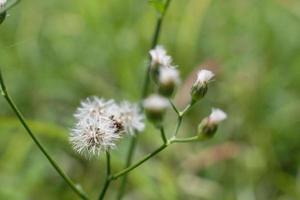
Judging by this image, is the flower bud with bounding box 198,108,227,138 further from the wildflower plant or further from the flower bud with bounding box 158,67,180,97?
the flower bud with bounding box 158,67,180,97

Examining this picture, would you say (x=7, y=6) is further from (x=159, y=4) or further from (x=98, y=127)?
(x=159, y=4)

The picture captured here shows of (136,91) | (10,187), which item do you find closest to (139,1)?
(136,91)

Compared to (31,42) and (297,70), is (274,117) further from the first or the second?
(31,42)

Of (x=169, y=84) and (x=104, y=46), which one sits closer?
(x=169, y=84)

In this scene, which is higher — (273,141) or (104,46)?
(104,46)

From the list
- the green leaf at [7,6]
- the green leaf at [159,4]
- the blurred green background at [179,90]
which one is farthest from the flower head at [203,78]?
the blurred green background at [179,90]

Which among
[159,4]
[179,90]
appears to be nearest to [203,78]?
[159,4]

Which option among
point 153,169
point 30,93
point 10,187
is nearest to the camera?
point 10,187
